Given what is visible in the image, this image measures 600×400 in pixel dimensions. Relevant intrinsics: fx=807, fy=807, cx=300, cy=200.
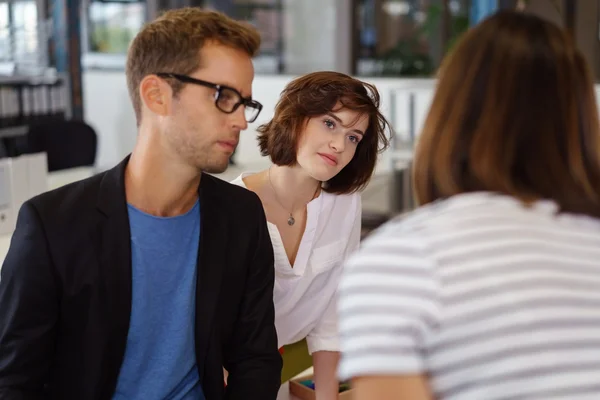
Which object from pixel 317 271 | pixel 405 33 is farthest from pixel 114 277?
pixel 405 33

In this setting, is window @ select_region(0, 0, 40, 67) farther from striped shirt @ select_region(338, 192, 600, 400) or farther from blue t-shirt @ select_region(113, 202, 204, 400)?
striped shirt @ select_region(338, 192, 600, 400)

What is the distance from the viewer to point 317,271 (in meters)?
2.03

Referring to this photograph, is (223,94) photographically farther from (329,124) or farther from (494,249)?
(494,249)

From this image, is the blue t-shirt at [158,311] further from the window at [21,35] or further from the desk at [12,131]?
the window at [21,35]

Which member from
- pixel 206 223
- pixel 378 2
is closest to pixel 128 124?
pixel 378 2

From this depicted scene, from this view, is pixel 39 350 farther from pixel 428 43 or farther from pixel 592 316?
pixel 428 43

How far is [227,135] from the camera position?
1.57 meters

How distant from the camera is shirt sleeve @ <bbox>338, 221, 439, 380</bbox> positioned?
34.4 inches

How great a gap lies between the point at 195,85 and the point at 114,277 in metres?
0.40

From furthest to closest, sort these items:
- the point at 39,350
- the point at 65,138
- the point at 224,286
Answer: the point at 65,138 < the point at 224,286 < the point at 39,350

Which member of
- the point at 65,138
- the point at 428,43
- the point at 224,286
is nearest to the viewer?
the point at 224,286

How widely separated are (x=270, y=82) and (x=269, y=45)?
1.75 feet

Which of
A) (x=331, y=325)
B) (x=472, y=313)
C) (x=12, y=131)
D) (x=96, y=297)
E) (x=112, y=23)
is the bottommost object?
(x=331, y=325)

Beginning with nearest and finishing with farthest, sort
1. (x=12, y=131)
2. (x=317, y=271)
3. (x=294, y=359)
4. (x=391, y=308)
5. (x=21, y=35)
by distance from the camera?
(x=391, y=308), (x=317, y=271), (x=294, y=359), (x=12, y=131), (x=21, y=35)
